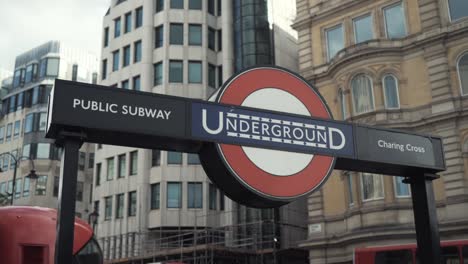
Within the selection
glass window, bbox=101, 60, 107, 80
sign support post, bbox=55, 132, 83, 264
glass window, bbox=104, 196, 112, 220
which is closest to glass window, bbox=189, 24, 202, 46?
glass window, bbox=101, 60, 107, 80

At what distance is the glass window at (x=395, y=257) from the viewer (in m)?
21.8

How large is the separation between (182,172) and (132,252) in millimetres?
6914

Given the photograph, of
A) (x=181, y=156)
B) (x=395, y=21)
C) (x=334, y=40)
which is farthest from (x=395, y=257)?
(x=181, y=156)

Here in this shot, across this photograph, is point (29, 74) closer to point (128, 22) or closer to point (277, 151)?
point (128, 22)

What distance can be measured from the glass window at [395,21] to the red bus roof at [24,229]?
23142 mm

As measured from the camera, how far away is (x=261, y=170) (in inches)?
243

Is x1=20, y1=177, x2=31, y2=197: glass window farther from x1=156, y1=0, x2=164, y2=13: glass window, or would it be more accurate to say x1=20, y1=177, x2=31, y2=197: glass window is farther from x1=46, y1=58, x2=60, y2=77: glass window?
x1=156, y1=0, x2=164, y2=13: glass window

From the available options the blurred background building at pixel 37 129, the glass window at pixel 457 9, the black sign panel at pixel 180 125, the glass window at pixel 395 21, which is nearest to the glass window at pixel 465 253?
the glass window at pixel 457 9

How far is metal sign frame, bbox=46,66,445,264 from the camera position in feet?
18.4

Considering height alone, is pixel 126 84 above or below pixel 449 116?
above

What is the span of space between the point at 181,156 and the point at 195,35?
34.7ft

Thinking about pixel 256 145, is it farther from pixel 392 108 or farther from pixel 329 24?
pixel 329 24

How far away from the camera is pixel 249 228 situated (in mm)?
41906

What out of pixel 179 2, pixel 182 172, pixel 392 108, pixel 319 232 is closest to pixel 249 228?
pixel 182 172
